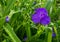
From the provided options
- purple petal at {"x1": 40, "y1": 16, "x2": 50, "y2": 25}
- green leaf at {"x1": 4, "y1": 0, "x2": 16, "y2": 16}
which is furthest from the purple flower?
green leaf at {"x1": 4, "y1": 0, "x2": 16, "y2": 16}

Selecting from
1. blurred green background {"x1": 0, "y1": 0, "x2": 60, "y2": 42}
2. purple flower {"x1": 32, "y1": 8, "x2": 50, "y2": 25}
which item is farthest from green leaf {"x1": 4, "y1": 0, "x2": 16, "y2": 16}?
purple flower {"x1": 32, "y1": 8, "x2": 50, "y2": 25}

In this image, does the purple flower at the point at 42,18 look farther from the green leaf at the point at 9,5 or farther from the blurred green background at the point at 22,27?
the green leaf at the point at 9,5

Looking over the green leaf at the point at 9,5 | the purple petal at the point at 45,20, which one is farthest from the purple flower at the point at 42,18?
the green leaf at the point at 9,5

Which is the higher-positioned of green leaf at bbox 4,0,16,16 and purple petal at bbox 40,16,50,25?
green leaf at bbox 4,0,16,16

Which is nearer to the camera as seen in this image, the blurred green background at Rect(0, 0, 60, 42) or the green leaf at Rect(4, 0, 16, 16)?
the blurred green background at Rect(0, 0, 60, 42)

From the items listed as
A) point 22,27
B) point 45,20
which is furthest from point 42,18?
point 22,27

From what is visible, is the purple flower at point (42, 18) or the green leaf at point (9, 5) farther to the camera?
the green leaf at point (9, 5)

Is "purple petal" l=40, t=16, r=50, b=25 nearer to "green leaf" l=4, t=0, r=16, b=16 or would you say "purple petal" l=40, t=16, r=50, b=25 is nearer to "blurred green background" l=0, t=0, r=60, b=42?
"blurred green background" l=0, t=0, r=60, b=42

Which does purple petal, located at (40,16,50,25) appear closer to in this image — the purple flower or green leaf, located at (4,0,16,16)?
the purple flower

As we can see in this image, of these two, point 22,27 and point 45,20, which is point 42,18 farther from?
point 22,27

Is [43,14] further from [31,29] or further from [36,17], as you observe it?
[31,29]

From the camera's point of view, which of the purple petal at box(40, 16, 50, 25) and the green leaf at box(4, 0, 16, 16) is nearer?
the purple petal at box(40, 16, 50, 25)

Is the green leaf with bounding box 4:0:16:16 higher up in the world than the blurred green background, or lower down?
higher up
